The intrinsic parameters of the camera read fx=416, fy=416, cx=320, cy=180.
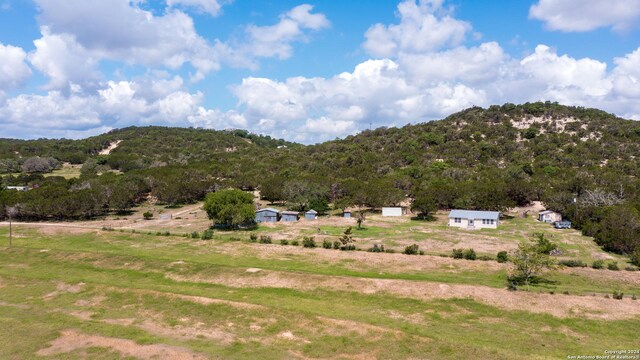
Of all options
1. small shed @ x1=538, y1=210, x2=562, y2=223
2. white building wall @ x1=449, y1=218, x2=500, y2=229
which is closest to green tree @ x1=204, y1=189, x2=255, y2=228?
white building wall @ x1=449, y1=218, x2=500, y2=229

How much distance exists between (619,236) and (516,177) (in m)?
58.3

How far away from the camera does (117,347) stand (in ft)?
105

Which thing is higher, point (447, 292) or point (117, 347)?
point (447, 292)

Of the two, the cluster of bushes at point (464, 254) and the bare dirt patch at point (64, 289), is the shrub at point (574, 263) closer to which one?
the cluster of bushes at point (464, 254)

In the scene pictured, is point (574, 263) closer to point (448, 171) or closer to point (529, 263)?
point (529, 263)

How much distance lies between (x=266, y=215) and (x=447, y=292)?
5245 centimetres

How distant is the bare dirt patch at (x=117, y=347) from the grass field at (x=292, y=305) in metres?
0.15

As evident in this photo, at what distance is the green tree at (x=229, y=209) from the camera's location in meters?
77.3

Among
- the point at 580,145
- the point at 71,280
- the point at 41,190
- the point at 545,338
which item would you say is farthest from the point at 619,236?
the point at 41,190

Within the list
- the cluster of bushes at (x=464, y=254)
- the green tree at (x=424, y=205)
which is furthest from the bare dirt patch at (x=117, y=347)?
the green tree at (x=424, y=205)

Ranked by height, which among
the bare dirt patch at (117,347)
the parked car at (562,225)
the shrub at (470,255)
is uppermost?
the parked car at (562,225)

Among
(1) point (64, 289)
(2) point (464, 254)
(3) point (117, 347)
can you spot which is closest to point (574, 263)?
(2) point (464, 254)

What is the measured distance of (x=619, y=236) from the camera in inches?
2370

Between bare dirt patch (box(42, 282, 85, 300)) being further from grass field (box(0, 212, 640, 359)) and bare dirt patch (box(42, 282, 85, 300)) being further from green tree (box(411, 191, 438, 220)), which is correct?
green tree (box(411, 191, 438, 220))
